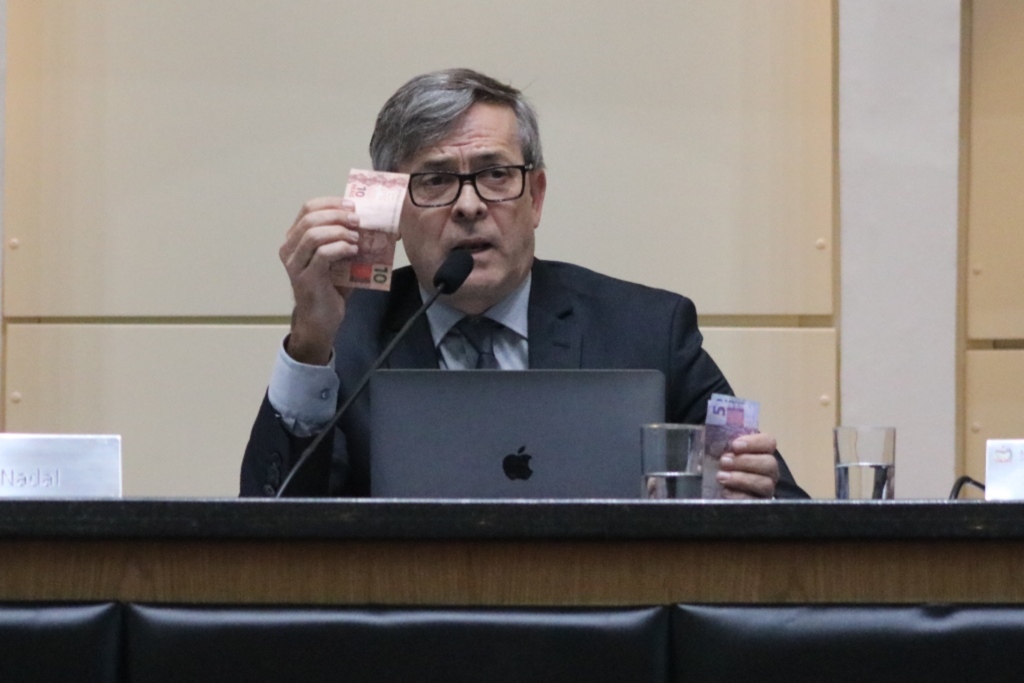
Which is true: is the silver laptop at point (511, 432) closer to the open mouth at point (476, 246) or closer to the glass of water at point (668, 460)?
the glass of water at point (668, 460)

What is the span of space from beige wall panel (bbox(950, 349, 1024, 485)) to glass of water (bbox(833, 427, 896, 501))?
1.39 metres

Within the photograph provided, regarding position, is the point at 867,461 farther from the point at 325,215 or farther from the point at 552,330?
the point at 325,215

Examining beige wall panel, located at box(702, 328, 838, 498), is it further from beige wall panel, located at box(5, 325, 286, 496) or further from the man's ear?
beige wall panel, located at box(5, 325, 286, 496)

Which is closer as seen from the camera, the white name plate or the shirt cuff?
the white name plate

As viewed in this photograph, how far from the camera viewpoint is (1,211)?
2.89 m

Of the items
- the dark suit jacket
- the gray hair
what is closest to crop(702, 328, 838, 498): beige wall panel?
the dark suit jacket

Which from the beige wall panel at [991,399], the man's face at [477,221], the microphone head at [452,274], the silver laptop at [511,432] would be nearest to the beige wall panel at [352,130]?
the beige wall panel at [991,399]

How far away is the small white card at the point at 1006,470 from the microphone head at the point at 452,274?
74cm

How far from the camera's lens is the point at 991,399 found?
294 cm

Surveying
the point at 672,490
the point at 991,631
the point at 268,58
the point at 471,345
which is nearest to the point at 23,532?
the point at 672,490

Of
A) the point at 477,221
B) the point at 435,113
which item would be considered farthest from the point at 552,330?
the point at 435,113

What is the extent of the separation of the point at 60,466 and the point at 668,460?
28.1 inches

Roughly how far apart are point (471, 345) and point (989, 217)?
1397mm

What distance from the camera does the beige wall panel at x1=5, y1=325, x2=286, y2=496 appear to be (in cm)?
290
